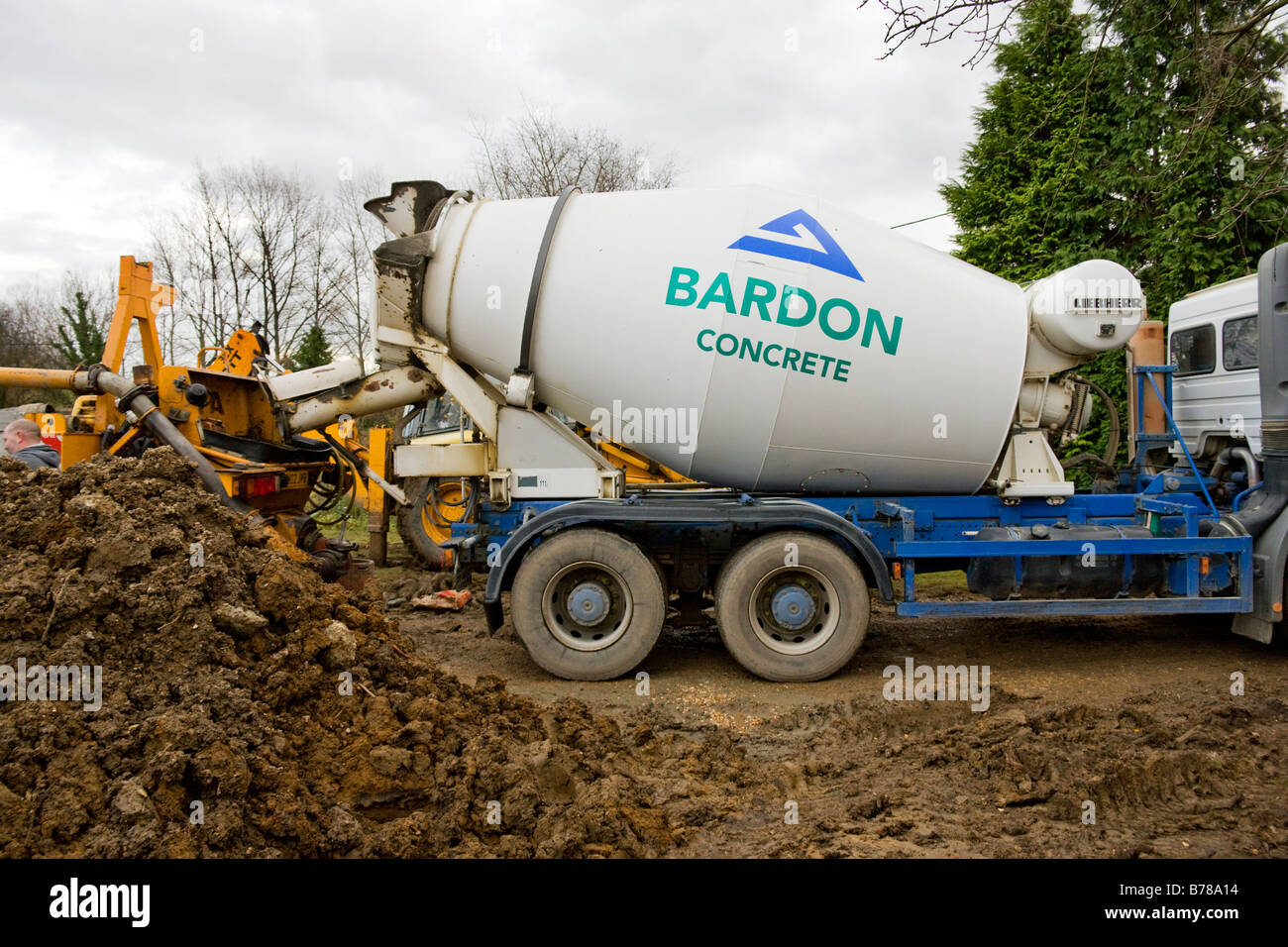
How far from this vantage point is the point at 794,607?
6.13 meters

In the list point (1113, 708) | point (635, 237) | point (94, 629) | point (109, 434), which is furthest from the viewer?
point (109, 434)

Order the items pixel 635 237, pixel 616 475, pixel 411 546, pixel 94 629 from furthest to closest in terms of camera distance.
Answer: pixel 411 546 → pixel 616 475 → pixel 635 237 → pixel 94 629

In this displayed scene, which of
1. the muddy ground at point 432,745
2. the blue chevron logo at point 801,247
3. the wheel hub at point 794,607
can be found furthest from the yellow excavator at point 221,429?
the blue chevron logo at point 801,247

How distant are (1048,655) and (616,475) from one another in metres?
3.69

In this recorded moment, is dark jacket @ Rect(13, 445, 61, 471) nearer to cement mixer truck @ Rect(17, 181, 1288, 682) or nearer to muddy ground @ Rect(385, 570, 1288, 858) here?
cement mixer truck @ Rect(17, 181, 1288, 682)

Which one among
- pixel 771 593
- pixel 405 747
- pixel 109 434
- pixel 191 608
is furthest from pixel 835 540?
pixel 109 434

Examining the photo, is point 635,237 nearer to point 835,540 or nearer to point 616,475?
point 616,475

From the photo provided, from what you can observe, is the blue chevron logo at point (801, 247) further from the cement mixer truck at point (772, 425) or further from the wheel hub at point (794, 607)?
the wheel hub at point (794, 607)

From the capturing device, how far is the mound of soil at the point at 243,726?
3381mm

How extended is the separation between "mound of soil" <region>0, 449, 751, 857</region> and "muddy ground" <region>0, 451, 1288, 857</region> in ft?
0.04

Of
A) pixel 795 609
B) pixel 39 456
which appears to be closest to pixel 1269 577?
pixel 795 609

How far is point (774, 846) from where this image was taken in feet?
12.0

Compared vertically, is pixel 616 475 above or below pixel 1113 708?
above

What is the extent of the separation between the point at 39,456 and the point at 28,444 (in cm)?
41
